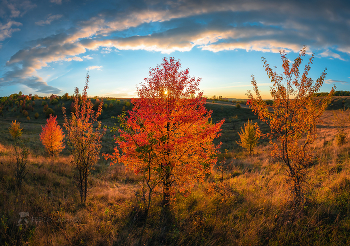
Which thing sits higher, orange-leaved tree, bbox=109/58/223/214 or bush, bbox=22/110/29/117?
bush, bbox=22/110/29/117

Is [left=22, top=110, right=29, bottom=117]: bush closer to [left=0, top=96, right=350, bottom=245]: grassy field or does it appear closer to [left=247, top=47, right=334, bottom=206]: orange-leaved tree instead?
[left=0, top=96, right=350, bottom=245]: grassy field

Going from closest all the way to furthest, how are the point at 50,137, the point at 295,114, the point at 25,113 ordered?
the point at 295,114 → the point at 50,137 → the point at 25,113

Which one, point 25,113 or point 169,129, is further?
point 25,113

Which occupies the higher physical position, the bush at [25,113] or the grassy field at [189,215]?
the bush at [25,113]

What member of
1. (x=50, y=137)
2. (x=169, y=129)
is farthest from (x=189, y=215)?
(x=50, y=137)

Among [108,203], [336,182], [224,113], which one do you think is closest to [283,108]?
[336,182]

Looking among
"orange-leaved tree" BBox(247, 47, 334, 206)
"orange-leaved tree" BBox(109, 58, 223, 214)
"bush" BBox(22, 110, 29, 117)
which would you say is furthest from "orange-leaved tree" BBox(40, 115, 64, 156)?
"bush" BBox(22, 110, 29, 117)

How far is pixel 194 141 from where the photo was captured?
664 cm

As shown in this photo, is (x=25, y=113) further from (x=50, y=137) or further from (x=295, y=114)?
(x=295, y=114)

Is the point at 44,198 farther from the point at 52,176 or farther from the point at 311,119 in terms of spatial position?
the point at 311,119

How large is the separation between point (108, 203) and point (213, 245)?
540cm

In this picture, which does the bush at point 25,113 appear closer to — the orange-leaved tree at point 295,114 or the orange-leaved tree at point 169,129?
the orange-leaved tree at point 169,129

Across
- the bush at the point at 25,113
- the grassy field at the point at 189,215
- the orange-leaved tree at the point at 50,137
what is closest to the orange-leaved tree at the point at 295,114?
the grassy field at the point at 189,215

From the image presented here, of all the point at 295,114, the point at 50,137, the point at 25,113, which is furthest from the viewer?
the point at 25,113
